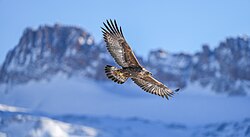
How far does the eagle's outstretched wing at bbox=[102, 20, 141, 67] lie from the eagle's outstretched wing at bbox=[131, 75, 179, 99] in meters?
2.08

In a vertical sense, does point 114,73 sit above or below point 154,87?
below

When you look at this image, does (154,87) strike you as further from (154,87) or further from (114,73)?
(114,73)

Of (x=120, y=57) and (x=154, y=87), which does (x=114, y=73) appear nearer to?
(x=120, y=57)

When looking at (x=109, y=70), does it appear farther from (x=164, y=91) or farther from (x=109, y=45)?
(x=164, y=91)

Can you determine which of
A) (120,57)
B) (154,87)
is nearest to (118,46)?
(120,57)

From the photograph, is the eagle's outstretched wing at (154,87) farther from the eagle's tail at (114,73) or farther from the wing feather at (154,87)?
the eagle's tail at (114,73)

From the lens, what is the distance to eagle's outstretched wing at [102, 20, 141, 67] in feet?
96.3

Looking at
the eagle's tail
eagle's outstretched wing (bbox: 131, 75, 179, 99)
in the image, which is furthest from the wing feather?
the eagle's tail

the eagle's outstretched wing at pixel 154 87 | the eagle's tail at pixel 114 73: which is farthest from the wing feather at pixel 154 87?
the eagle's tail at pixel 114 73

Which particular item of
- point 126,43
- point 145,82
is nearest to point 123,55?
point 126,43

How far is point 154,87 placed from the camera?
32.3 metres

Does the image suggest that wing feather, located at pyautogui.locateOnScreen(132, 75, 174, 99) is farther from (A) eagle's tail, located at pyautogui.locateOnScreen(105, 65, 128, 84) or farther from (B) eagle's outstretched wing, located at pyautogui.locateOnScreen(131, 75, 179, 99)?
(A) eagle's tail, located at pyautogui.locateOnScreen(105, 65, 128, 84)

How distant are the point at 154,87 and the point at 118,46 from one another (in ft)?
11.3

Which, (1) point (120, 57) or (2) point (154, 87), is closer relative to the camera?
(1) point (120, 57)
